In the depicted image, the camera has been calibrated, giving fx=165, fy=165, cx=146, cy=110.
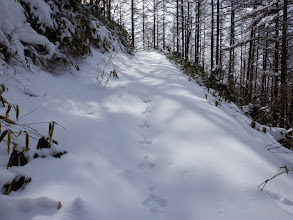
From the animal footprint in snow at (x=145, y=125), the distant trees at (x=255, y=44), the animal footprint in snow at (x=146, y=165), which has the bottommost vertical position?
the animal footprint in snow at (x=146, y=165)

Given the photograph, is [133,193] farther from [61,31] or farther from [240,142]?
[61,31]

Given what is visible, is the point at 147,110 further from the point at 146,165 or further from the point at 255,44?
the point at 255,44

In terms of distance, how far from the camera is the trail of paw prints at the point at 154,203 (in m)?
1.10

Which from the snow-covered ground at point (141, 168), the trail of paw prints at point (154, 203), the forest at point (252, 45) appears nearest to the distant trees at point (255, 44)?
the forest at point (252, 45)

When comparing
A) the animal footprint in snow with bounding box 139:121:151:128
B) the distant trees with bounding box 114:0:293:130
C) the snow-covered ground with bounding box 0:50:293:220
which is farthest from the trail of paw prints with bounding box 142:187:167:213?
the distant trees with bounding box 114:0:293:130

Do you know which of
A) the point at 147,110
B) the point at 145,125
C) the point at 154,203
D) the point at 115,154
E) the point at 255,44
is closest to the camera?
the point at 154,203

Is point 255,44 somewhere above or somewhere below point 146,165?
above

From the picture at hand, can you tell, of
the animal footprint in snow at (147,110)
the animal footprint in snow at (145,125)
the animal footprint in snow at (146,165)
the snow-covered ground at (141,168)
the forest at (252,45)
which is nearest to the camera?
the snow-covered ground at (141,168)

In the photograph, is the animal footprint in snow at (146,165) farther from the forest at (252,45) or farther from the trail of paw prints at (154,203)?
the forest at (252,45)

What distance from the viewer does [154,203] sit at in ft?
3.76

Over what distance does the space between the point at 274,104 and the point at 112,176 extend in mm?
7505

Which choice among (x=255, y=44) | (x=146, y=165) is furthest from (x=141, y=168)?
(x=255, y=44)

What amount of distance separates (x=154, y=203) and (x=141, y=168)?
0.38 meters

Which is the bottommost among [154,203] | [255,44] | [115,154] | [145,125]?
[154,203]
